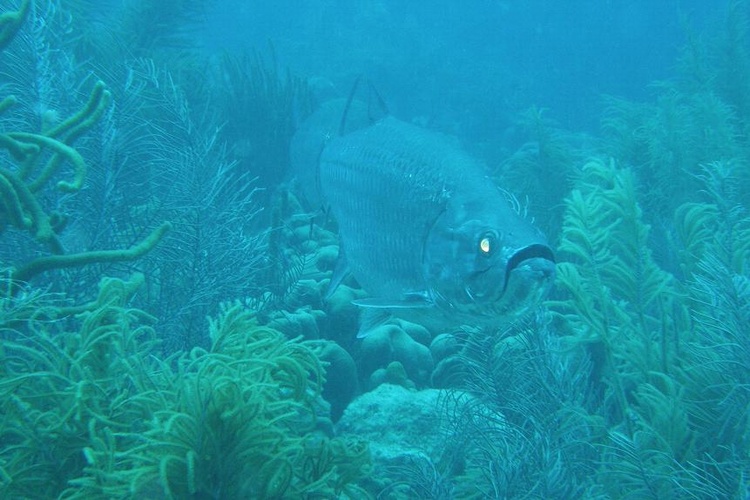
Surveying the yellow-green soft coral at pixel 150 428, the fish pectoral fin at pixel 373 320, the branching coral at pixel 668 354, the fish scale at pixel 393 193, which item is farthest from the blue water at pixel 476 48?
the yellow-green soft coral at pixel 150 428

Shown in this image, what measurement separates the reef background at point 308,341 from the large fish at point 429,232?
2.16 ft

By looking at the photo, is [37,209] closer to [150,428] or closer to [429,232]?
[150,428]

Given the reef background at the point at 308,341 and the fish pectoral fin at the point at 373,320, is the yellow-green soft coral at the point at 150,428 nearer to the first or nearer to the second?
the reef background at the point at 308,341

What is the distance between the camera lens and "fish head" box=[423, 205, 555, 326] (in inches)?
78.0

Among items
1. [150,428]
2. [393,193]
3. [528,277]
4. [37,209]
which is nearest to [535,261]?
[528,277]

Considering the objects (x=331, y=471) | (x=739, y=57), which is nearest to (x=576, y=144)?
(x=739, y=57)

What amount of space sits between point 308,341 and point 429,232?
84 cm

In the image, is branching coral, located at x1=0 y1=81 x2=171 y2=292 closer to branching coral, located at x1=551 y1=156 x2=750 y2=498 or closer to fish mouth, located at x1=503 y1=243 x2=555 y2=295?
fish mouth, located at x1=503 y1=243 x2=555 y2=295

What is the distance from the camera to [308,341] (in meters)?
2.52

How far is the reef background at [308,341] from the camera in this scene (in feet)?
6.31

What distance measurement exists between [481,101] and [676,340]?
21.0 metres

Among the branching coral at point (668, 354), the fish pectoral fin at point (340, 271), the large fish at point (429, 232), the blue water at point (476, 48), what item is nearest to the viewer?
the large fish at point (429, 232)

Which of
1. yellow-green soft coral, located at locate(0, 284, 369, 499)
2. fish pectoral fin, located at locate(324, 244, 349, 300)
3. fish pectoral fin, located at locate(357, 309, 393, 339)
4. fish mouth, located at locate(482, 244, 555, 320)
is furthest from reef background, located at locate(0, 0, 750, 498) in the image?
fish mouth, located at locate(482, 244, 555, 320)

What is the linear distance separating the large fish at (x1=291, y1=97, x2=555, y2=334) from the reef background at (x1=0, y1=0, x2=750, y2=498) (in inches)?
25.9
